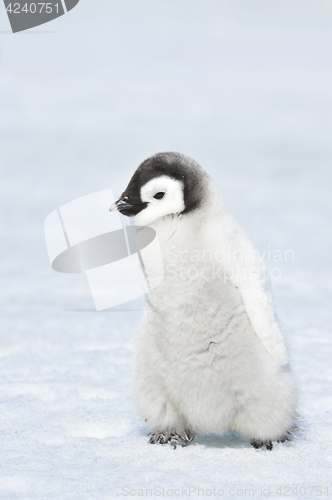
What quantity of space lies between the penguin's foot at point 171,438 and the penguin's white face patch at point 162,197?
0.54 metres

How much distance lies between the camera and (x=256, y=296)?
1.32 m

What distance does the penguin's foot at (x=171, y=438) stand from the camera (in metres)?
1.39

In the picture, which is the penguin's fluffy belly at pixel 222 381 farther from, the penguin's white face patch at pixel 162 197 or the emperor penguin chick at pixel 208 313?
the penguin's white face patch at pixel 162 197

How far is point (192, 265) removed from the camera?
133cm

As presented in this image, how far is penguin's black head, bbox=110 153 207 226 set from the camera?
1.34 m

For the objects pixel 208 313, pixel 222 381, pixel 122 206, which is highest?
pixel 122 206

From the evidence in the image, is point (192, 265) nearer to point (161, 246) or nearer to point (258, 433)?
point (161, 246)

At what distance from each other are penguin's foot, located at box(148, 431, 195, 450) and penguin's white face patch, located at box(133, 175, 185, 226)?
0.54m


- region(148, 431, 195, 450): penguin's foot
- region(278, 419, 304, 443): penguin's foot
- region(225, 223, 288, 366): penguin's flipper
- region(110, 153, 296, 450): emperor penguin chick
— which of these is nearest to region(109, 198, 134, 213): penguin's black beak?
region(110, 153, 296, 450): emperor penguin chick

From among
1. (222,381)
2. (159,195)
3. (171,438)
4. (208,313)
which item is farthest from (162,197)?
(171,438)

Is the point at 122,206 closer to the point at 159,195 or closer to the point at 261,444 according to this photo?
the point at 159,195

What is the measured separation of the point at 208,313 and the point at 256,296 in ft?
0.39

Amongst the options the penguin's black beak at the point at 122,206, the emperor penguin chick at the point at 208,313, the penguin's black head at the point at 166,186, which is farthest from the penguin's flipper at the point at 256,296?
the penguin's black beak at the point at 122,206

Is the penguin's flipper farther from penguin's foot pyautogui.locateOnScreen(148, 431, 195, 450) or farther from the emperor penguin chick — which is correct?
penguin's foot pyautogui.locateOnScreen(148, 431, 195, 450)
